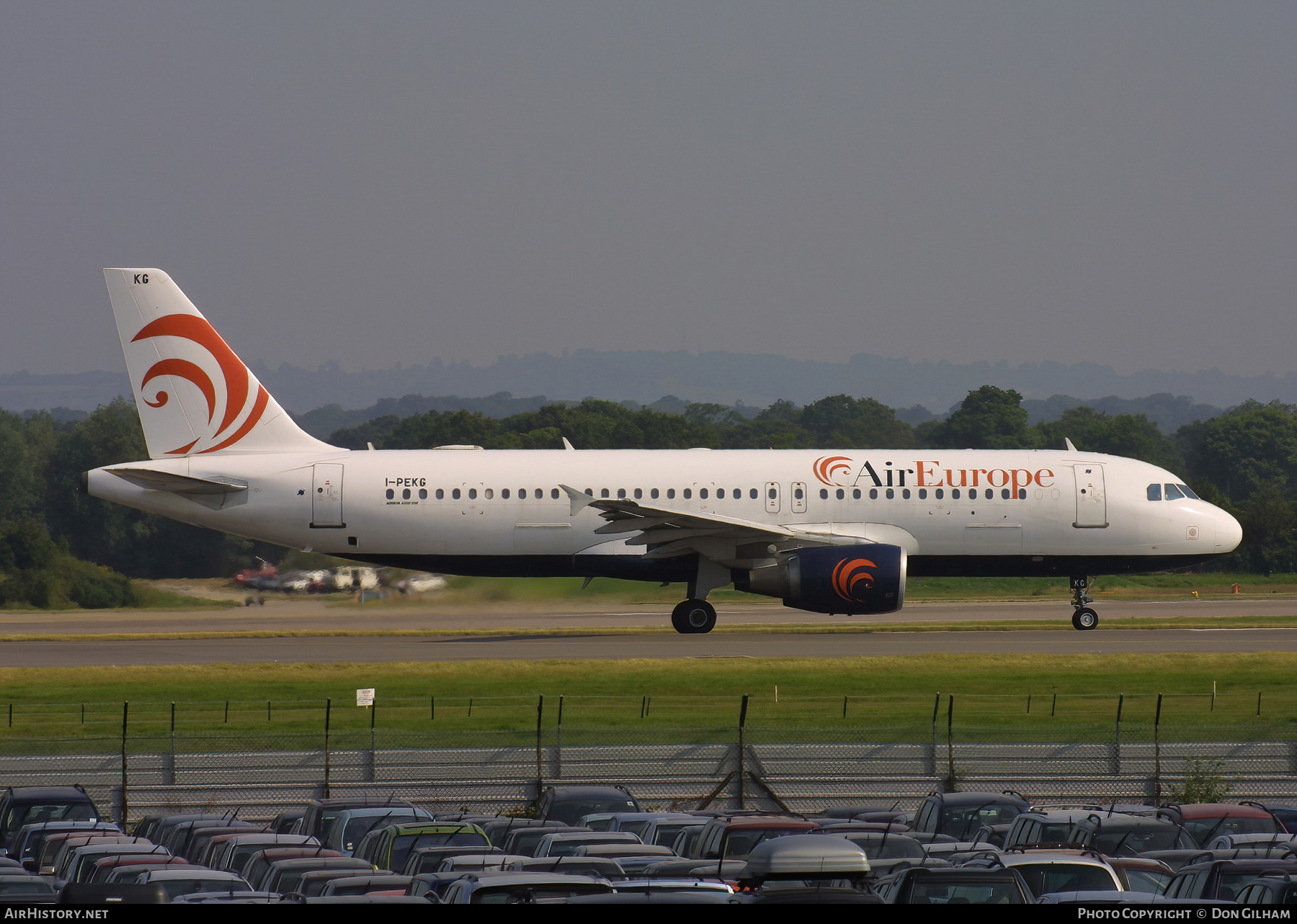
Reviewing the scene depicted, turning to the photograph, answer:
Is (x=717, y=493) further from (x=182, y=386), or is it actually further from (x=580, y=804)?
(x=580, y=804)

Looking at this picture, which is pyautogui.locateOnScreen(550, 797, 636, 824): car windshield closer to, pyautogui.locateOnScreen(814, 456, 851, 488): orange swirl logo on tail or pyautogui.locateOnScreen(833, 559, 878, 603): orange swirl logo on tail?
pyautogui.locateOnScreen(833, 559, 878, 603): orange swirl logo on tail

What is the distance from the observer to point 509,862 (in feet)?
37.2

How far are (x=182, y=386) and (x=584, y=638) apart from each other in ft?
41.8

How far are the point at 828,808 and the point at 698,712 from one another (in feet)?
17.3

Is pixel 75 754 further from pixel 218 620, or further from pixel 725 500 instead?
pixel 218 620

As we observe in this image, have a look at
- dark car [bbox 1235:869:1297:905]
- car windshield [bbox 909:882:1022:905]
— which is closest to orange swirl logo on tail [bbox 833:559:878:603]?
dark car [bbox 1235:869:1297:905]

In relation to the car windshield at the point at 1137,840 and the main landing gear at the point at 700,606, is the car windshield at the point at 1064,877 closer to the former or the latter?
the car windshield at the point at 1137,840

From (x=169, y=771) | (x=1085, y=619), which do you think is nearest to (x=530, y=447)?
(x=1085, y=619)

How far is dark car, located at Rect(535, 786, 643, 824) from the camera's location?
673 inches

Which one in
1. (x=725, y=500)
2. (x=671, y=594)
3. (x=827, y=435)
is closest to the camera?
(x=725, y=500)

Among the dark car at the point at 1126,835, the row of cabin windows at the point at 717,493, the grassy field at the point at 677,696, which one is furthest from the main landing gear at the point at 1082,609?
the dark car at the point at 1126,835

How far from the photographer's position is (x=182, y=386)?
124 ft

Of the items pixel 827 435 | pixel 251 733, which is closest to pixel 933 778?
pixel 251 733

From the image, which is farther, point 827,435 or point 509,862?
point 827,435
